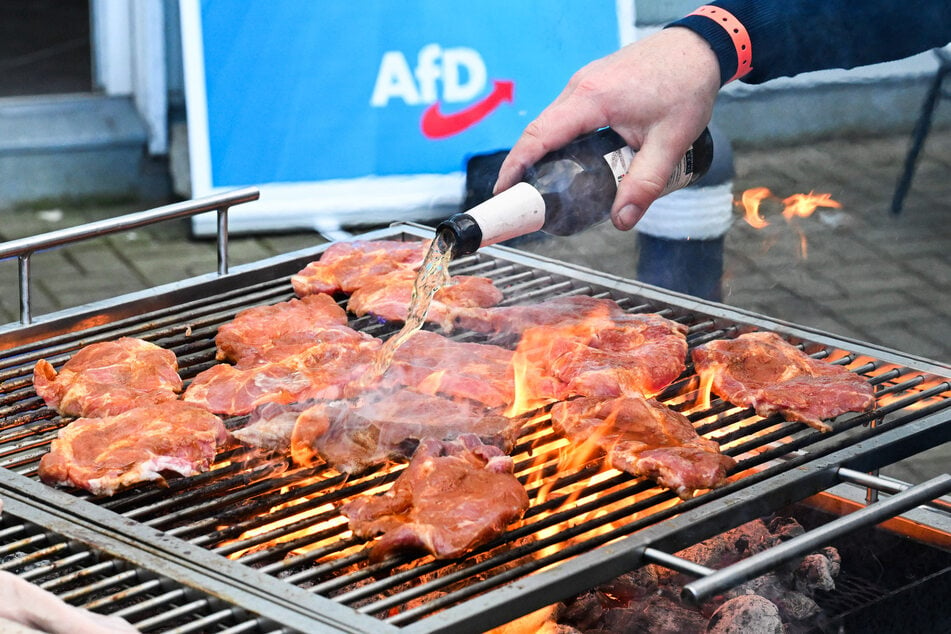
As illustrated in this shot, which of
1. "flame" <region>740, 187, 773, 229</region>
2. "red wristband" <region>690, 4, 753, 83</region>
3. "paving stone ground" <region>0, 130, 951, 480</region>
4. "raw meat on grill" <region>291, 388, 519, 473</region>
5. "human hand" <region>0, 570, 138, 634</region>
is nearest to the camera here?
"human hand" <region>0, 570, 138, 634</region>

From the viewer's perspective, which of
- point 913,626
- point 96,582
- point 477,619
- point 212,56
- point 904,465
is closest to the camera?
point 477,619

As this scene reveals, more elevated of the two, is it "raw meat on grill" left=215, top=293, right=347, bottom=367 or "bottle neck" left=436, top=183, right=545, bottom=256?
"bottle neck" left=436, top=183, right=545, bottom=256

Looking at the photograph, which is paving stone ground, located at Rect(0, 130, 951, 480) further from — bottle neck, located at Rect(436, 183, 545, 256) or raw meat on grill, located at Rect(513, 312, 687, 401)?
bottle neck, located at Rect(436, 183, 545, 256)

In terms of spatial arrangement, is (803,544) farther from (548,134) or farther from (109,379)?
(109,379)

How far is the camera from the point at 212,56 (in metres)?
7.30

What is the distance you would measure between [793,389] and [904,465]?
8.34 ft

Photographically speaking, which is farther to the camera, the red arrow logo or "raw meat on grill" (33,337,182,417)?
the red arrow logo

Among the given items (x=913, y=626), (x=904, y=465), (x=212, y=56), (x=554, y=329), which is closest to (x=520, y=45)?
(x=212, y=56)

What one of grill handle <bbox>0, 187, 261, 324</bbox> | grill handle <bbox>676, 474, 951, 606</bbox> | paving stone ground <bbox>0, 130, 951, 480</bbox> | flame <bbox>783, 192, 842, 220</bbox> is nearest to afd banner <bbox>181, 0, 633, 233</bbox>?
paving stone ground <bbox>0, 130, 951, 480</bbox>

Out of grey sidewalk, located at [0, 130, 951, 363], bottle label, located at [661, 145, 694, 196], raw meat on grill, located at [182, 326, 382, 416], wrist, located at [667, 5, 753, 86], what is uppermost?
wrist, located at [667, 5, 753, 86]

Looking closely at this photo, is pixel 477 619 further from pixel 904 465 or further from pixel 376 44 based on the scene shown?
pixel 376 44

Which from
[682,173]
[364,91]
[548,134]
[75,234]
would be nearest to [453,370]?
[548,134]

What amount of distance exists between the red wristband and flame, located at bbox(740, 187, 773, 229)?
3.96 meters

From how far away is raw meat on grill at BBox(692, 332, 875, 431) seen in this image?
3.38 meters
